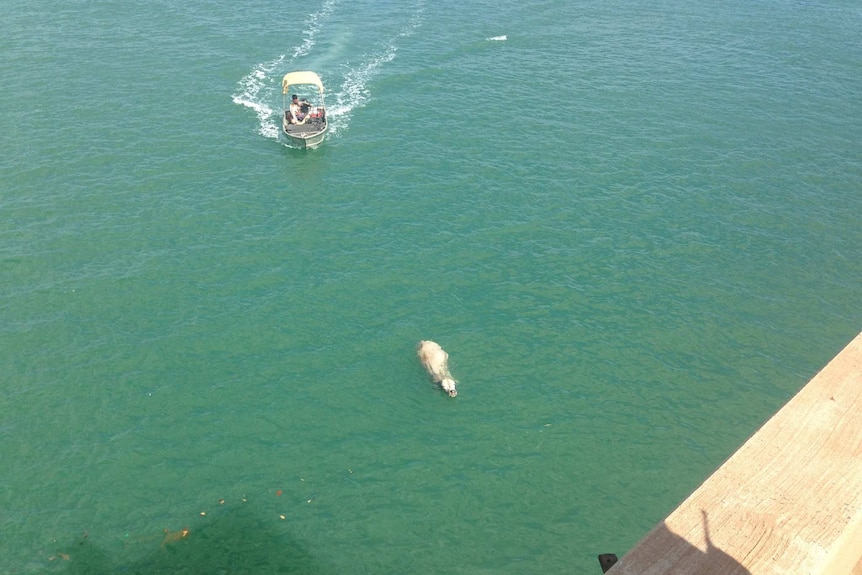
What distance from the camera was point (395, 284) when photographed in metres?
34.9

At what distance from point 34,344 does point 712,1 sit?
6714cm

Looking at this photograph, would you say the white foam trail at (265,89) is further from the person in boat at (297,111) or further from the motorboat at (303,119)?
the person in boat at (297,111)

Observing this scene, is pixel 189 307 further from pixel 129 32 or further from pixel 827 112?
pixel 827 112

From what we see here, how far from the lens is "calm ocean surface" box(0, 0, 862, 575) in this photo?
24844 millimetres

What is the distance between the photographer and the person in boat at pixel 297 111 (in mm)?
45875

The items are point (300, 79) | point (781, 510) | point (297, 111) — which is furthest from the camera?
point (300, 79)

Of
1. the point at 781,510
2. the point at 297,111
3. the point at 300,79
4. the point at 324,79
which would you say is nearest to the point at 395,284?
the point at 297,111

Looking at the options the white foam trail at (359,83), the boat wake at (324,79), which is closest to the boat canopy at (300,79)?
the boat wake at (324,79)

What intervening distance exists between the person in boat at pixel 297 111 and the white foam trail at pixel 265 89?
5.40 feet

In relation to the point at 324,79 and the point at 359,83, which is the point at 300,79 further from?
the point at 359,83

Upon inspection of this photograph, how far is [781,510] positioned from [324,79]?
157 ft

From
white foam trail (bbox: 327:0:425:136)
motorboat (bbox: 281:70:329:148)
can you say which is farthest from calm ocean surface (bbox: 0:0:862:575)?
motorboat (bbox: 281:70:329:148)

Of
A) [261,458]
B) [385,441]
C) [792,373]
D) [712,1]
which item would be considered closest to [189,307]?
[261,458]

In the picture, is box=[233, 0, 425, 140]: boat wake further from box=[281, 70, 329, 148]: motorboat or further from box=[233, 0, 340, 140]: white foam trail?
box=[281, 70, 329, 148]: motorboat
